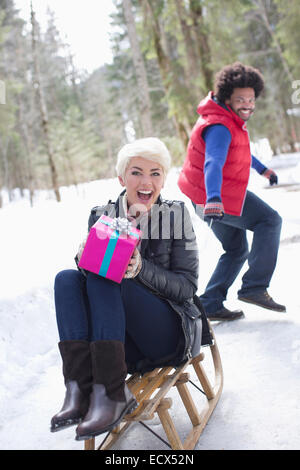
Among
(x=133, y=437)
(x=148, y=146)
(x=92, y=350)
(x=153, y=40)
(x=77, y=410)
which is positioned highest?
(x=153, y=40)

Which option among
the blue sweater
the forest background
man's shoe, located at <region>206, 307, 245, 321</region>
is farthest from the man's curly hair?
the forest background

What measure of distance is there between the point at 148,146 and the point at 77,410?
50.7 inches

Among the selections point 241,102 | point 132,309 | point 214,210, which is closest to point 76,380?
point 132,309

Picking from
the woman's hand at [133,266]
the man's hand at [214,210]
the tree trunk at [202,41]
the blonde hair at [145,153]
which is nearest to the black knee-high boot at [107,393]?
the woman's hand at [133,266]

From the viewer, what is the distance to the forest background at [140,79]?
1101 centimetres

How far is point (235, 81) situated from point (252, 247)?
131 centimetres

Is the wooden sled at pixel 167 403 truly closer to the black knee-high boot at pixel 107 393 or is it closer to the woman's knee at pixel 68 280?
the black knee-high boot at pixel 107 393

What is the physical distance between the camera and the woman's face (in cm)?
225

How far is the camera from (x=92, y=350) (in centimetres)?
182

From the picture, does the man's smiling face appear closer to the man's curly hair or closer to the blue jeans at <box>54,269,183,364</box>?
the man's curly hair

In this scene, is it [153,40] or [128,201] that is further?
[153,40]
